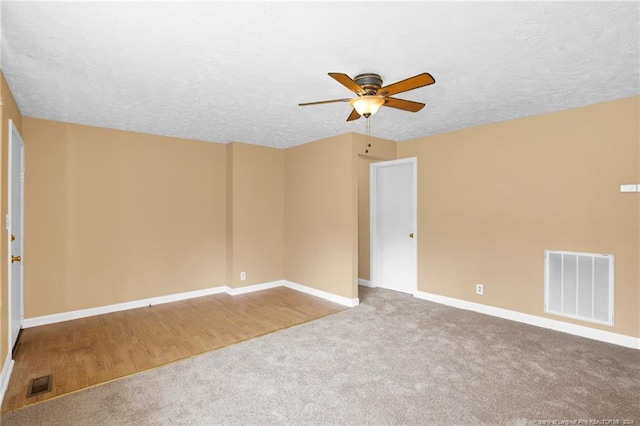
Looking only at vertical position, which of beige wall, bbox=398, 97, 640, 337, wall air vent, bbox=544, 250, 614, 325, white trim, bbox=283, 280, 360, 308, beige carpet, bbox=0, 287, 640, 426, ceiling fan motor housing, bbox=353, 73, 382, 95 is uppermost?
ceiling fan motor housing, bbox=353, 73, 382, 95

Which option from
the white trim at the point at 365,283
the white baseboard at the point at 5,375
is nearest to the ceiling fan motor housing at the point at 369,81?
the white baseboard at the point at 5,375

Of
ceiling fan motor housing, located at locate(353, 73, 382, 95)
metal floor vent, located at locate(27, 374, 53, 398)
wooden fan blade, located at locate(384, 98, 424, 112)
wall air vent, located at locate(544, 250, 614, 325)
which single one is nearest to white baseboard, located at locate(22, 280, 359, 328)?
metal floor vent, located at locate(27, 374, 53, 398)

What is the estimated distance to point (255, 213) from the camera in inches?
206

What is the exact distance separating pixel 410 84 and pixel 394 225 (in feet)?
11.0

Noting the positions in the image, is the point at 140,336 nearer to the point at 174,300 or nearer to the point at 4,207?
the point at 174,300

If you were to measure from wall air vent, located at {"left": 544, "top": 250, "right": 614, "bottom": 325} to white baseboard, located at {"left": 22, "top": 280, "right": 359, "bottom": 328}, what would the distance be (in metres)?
2.27

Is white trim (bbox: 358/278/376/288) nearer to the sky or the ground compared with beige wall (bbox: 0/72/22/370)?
nearer to the ground

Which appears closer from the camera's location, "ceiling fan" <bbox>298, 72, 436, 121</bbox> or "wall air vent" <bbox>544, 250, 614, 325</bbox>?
"ceiling fan" <bbox>298, 72, 436, 121</bbox>

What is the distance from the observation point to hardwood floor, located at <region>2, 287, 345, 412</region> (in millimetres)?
2600

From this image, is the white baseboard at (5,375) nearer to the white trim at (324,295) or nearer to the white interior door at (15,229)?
the white interior door at (15,229)

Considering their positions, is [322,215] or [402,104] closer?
[402,104]

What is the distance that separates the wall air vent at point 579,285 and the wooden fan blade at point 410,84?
2.69 meters

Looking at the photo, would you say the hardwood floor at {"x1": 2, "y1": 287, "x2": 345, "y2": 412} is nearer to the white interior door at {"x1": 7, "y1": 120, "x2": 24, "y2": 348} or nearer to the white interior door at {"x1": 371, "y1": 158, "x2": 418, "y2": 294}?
the white interior door at {"x1": 7, "y1": 120, "x2": 24, "y2": 348}

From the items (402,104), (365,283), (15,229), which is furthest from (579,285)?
(15,229)
